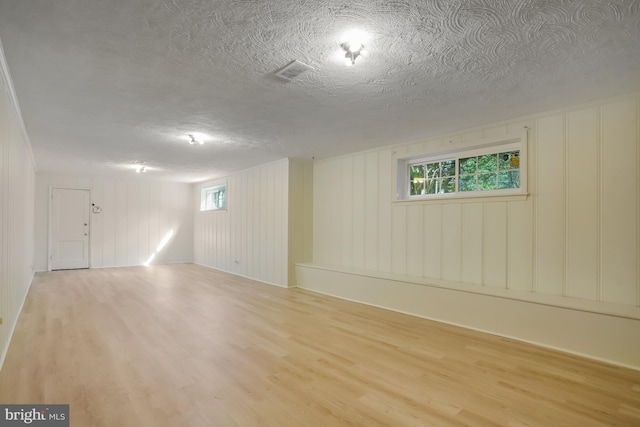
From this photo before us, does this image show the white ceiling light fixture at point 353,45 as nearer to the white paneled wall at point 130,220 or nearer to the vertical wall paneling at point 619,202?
the vertical wall paneling at point 619,202

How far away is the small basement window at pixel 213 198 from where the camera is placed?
8303 millimetres

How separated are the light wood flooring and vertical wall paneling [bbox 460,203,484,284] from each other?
28.7 inches

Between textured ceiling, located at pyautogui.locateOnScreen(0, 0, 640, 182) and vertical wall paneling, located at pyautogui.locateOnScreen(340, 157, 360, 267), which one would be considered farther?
vertical wall paneling, located at pyautogui.locateOnScreen(340, 157, 360, 267)

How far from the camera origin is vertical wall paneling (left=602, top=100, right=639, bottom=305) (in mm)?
2949

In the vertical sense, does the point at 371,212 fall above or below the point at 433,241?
above

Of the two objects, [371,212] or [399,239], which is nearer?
[399,239]

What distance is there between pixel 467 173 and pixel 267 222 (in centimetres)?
389

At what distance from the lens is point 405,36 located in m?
2.04

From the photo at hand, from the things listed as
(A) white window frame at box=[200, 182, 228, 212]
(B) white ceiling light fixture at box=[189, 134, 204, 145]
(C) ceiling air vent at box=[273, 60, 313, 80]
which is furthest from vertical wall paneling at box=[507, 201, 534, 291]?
(A) white window frame at box=[200, 182, 228, 212]

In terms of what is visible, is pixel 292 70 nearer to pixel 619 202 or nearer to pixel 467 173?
pixel 467 173

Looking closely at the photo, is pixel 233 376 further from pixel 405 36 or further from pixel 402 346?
pixel 405 36

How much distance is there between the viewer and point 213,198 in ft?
29.2

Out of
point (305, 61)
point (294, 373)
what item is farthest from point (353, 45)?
point (294, 373)

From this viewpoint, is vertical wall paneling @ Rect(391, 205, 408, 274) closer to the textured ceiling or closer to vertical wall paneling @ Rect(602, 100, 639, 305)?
the textured ceiling
